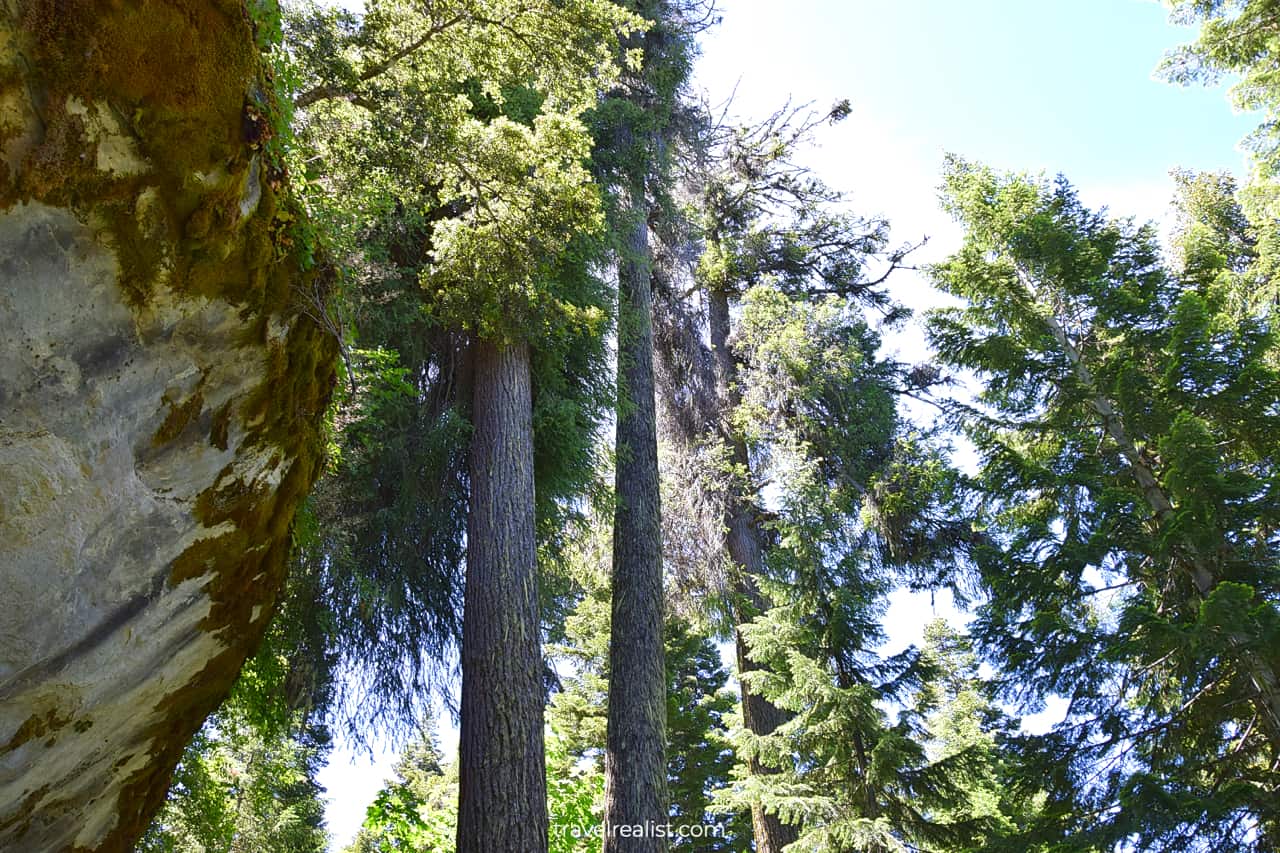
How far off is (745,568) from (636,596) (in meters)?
2.80

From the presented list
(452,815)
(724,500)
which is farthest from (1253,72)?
(452,815)

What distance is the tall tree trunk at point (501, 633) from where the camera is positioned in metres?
5.11

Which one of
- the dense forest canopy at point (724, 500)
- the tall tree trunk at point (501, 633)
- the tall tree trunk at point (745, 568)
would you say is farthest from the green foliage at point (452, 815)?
the tall tree trunk at point (501, 633)

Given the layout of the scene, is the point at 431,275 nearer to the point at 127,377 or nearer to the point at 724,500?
the point at 127,377

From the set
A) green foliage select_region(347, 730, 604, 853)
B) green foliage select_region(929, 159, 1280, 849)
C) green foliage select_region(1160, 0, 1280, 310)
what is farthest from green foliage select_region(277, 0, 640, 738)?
green foliage select_region(1160, 0, 1280, 310)

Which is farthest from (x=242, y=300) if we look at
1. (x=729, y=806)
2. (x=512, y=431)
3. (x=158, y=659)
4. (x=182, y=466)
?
(x=729, y=806)

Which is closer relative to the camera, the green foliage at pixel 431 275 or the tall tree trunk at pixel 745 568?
the green foliage at pixel 431 275

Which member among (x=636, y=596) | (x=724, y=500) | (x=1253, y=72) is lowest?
(x=636, y=596)

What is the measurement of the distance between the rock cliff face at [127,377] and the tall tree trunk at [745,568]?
5675 millimetres

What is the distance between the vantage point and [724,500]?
1077 centimetres

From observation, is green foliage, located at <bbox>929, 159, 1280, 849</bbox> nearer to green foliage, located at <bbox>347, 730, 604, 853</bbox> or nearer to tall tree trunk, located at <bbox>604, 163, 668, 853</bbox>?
tall tree trunk, located at <bbox>604, 163, 668, 853</bbox>

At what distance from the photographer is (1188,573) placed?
273 inches

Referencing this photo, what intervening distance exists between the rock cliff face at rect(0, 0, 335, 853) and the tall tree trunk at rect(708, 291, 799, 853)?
18.6ft

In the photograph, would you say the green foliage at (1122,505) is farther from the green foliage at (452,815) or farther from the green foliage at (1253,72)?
the green foliage at (452,815)
